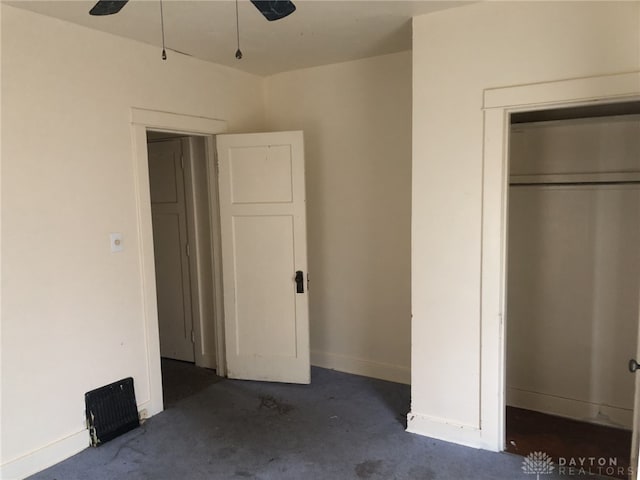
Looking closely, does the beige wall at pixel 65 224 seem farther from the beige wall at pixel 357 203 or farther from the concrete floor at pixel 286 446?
the beige wall at pixel 357 203

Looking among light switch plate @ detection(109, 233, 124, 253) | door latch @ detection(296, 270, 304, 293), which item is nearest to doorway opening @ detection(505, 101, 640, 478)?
door latch @ detection(296, 270, 304, 293)

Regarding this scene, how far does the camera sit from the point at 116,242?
124 inches

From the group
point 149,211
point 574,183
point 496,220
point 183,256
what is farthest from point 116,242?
point 574,183

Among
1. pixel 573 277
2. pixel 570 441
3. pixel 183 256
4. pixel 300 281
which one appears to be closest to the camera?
pixel 570 441

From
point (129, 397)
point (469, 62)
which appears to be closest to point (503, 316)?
point (469, 62)

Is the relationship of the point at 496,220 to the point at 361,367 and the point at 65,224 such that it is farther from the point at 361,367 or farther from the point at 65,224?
the point at 65,224

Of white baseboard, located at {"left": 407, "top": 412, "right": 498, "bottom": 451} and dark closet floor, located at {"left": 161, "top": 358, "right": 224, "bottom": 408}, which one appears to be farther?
dark closet floor, located at {"left": 161, "top": 358, "right": 224, "bottom": 408}

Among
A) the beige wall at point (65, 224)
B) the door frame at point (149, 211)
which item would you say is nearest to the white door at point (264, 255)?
the door frame at point (149, 211)

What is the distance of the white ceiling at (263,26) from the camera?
8.71ft

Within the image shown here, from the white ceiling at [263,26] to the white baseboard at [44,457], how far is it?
98.3 inches

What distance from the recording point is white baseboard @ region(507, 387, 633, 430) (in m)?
3.30

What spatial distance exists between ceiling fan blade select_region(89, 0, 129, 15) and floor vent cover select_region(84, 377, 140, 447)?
2.28m

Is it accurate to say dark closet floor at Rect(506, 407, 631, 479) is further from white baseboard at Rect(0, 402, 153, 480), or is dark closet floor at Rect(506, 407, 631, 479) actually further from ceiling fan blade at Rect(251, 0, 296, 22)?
ceiling fan blade at Rect(251, 0, 296, 22)

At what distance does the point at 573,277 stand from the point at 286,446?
7.71 feet
